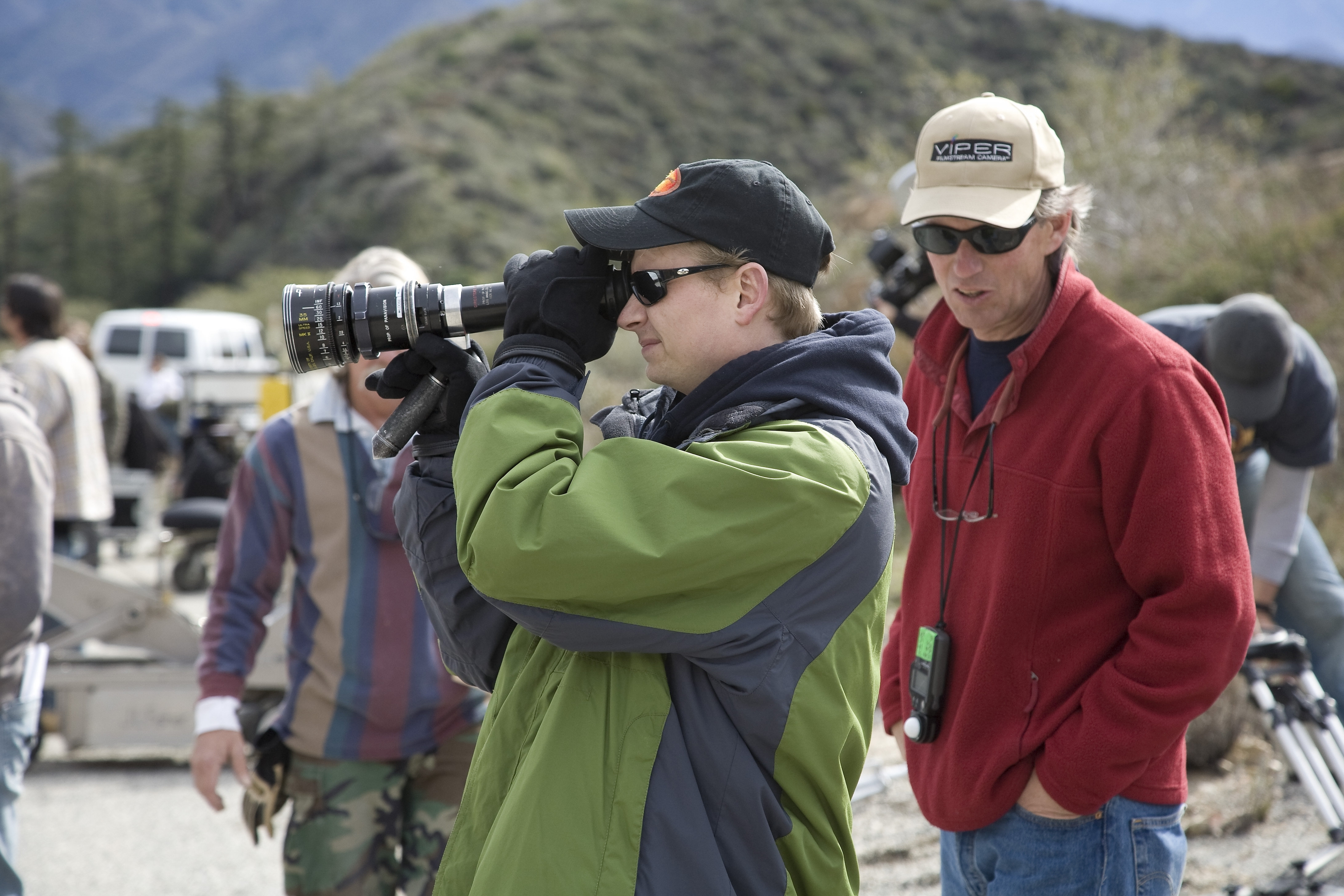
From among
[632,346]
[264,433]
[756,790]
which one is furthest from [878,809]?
[632,346]

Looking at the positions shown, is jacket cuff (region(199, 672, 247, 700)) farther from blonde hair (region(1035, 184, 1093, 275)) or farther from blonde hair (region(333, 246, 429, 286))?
blonde hair (region(1035, 184, 1093, 275))

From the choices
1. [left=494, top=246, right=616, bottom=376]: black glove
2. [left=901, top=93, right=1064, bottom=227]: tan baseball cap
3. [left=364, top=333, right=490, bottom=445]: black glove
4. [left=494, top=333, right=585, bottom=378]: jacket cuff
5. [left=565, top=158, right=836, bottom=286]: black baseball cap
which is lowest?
[left=364, top=333, right=490, bottom=445]: black glove

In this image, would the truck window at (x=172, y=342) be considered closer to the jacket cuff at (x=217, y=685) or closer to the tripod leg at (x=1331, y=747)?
the jacket cuff at (x=217, y=685)

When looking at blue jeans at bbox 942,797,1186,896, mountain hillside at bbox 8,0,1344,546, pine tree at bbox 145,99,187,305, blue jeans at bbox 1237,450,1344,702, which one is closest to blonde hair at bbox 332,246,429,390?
blue jeans at bbox 942,797,1186,896

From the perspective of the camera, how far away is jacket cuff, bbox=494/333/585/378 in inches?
65.8

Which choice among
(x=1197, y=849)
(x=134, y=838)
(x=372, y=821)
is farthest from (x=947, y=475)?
(x=134, y=838)

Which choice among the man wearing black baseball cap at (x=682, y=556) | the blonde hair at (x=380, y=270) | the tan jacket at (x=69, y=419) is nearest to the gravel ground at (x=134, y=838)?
the tan jacket at (x=69, y=419)

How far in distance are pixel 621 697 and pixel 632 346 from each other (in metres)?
14.9

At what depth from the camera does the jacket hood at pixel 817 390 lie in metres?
1.64

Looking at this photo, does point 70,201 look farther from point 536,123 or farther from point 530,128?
point 536,123

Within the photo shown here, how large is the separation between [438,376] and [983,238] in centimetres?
116

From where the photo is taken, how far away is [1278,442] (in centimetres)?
371

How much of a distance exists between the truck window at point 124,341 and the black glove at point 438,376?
20530mm

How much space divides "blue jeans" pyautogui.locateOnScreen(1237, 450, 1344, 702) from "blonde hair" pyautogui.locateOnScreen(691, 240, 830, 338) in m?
2.82
